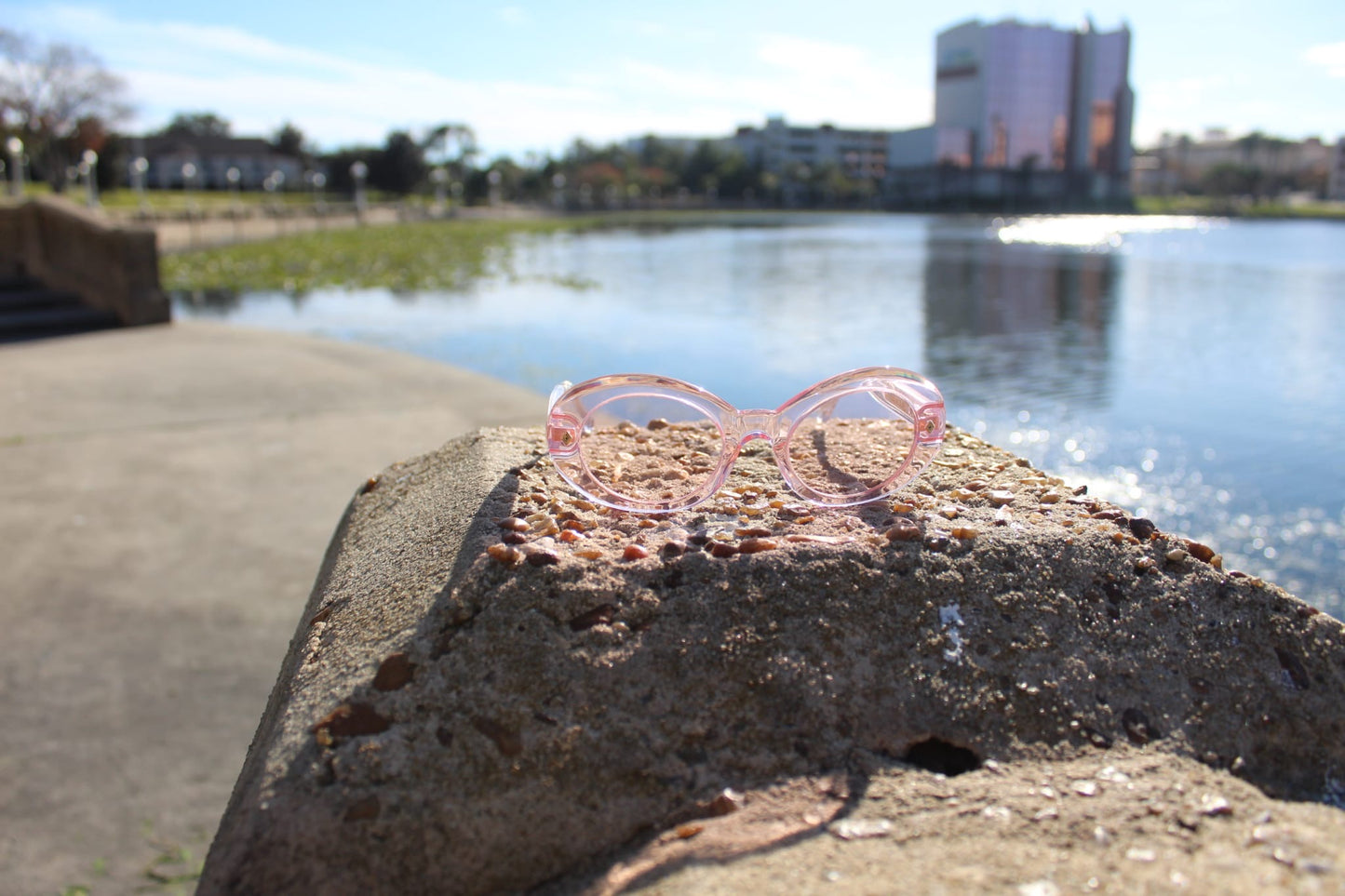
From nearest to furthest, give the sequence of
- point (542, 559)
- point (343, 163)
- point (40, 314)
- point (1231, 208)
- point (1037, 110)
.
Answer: point (542, 559) → point (40, 314) → point (343, 163) → point (1231, 208) → point (1037, 110)

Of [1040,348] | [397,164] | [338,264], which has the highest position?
[397,164]

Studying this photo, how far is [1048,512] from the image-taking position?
1479mm

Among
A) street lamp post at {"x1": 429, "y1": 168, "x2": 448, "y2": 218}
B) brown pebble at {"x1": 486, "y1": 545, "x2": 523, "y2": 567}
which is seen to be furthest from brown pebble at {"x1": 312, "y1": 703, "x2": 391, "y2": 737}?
street lamp post at {"x1": 429, "y1": 168, "x2": 448, "y2": 218}

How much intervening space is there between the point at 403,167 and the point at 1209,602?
8552 cm

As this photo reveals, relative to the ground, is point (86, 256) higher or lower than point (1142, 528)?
higher

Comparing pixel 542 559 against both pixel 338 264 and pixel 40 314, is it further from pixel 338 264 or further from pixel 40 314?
pixel 338 264

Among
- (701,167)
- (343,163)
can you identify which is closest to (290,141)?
(343,163)

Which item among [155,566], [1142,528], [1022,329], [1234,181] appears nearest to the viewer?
[1142,528]

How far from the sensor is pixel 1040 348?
12.2 meters

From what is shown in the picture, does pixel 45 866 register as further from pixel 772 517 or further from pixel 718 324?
pixel 718 324

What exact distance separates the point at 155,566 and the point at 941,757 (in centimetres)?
396

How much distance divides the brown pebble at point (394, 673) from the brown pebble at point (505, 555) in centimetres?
19

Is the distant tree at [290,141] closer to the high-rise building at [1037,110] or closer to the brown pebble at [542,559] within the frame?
the high-rise building at [1037,110]

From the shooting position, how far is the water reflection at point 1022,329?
32.4ft
